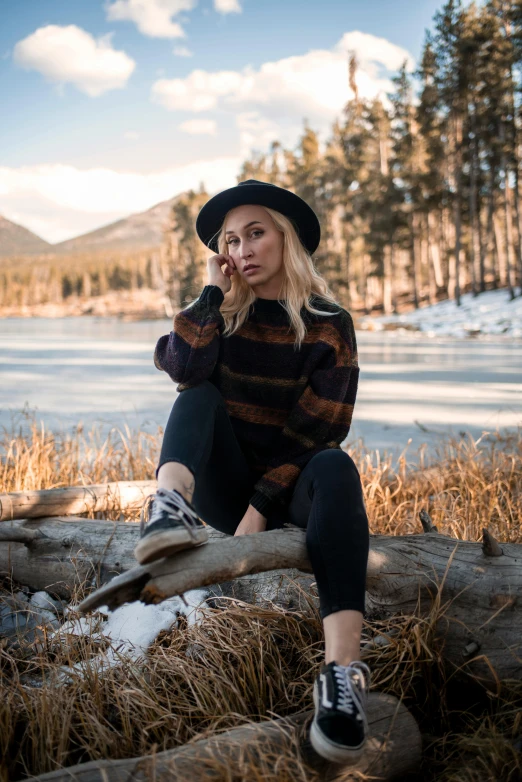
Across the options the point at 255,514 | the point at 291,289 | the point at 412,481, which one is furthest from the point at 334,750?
the point at 412,481

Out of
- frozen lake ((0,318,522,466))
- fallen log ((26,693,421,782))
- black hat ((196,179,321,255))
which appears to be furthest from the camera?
frozen lake ((0,318,522,466))

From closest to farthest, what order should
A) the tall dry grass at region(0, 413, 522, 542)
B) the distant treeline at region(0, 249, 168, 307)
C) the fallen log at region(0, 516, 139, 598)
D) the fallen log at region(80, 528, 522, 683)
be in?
the fallen log at region(80, 528, 522, 683) → the fallen log at region(0, 516, 139, 598) → the tall dry grass at region(0, 413, 522, 542) → the distant treeline at region(0, 249, 168, 307)

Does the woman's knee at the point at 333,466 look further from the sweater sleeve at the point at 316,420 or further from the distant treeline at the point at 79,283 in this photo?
the distant treeline at the point at 79,283

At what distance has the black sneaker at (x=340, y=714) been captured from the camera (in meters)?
1.42

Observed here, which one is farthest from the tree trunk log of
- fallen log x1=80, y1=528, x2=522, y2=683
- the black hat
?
the black hat

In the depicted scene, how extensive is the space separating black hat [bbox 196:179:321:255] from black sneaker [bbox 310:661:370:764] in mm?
1495

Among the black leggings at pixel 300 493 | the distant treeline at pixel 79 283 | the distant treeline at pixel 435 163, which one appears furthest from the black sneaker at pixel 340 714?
the distant treeline at pixel 79 283

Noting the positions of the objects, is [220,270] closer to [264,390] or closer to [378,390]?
[264,390]

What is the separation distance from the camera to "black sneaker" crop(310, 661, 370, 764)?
142 centimetres

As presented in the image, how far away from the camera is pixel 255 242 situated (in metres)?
2.34

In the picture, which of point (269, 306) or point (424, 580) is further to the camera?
point (269, 306)

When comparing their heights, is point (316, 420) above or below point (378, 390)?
above

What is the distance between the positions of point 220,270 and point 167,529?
1146mm

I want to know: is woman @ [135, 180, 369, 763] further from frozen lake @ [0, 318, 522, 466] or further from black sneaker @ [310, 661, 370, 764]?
frozen lake @ [0, 318, 522, 466]
